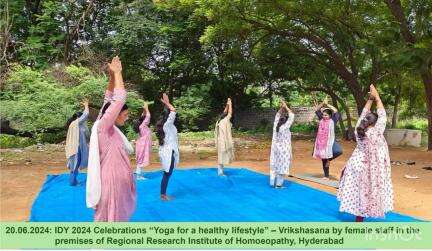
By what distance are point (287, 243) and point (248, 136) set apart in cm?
1753

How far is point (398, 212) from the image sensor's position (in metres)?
6.97

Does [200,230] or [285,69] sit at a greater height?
[285,69]

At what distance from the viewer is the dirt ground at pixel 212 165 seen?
7569 mm

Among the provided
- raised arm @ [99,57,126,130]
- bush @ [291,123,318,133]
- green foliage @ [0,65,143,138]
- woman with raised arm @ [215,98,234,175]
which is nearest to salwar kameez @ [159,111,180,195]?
woman with raised arm @ [215,98,234,175]

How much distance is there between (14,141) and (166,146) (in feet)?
41.0

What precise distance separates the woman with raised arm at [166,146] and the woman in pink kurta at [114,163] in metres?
3.43

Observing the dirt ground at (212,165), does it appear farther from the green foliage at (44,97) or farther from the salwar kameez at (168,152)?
the salwar kameez at (168,152)

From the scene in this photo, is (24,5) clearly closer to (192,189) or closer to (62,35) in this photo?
(62,35)

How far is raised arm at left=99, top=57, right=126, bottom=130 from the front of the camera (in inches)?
153

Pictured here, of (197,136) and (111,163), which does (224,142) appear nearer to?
(111,163)

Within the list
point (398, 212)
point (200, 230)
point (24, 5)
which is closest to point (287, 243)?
point (200, 230)

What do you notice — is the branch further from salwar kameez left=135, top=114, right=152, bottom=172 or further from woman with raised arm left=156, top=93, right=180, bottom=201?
woman with raised arm left=156, top=93, right=180, bottom=201

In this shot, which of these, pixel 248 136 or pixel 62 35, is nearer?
pixel 62 35

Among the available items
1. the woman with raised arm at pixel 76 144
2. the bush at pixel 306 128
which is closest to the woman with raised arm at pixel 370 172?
the woman with raised arm at pixel 76 144
